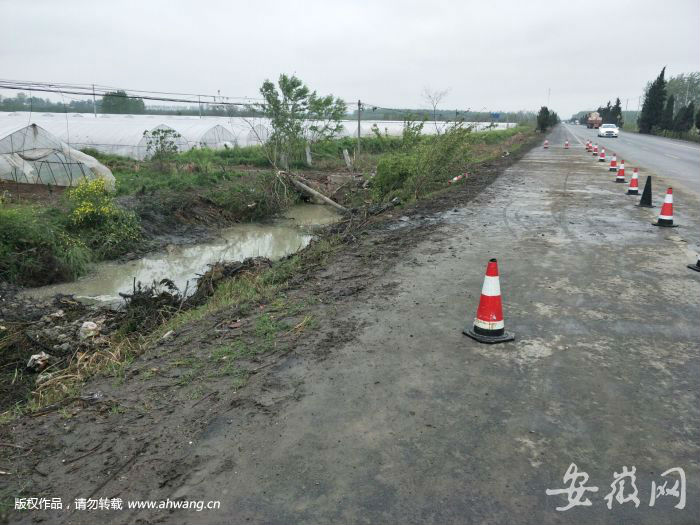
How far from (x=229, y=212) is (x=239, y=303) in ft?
35.1

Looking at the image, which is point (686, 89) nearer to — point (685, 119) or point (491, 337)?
point (685, 119)

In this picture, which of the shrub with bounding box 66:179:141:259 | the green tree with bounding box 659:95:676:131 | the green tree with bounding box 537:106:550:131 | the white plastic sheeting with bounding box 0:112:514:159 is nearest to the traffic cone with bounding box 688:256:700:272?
the shrub with bounding box 66:179:141:259

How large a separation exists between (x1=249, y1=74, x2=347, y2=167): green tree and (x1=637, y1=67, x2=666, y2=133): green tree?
5123 centimetres

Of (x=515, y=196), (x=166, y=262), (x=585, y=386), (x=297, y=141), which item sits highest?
(x=297, y=141)

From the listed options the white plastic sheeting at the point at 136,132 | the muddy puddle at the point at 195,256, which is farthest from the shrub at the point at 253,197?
the white plastic sheeting at the point at 136,132

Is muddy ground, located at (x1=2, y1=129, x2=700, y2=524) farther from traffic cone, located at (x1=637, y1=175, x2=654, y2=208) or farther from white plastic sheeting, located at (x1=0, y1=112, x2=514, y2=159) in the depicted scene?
white plastic sheeting, located at (x1=0, y1=112, x2=514, y2=159)

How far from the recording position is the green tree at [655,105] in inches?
2345

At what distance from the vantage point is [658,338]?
4.70 m

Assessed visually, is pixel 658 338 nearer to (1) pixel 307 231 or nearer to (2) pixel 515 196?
(2) pixel 515 196

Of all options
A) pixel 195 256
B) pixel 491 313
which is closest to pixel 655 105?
pixel 195 256

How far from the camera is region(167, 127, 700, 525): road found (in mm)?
2695

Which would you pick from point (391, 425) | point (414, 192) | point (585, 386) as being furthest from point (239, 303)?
point (414, 192)

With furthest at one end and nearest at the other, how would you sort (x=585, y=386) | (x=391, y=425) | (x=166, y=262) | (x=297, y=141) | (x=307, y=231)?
(x=297, y=141) < (x=307, y=231) < (x=166, y=262) < (x=585, y=386) < (x=391, y=425)

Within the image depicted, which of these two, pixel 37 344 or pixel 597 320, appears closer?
pixel 597 320
